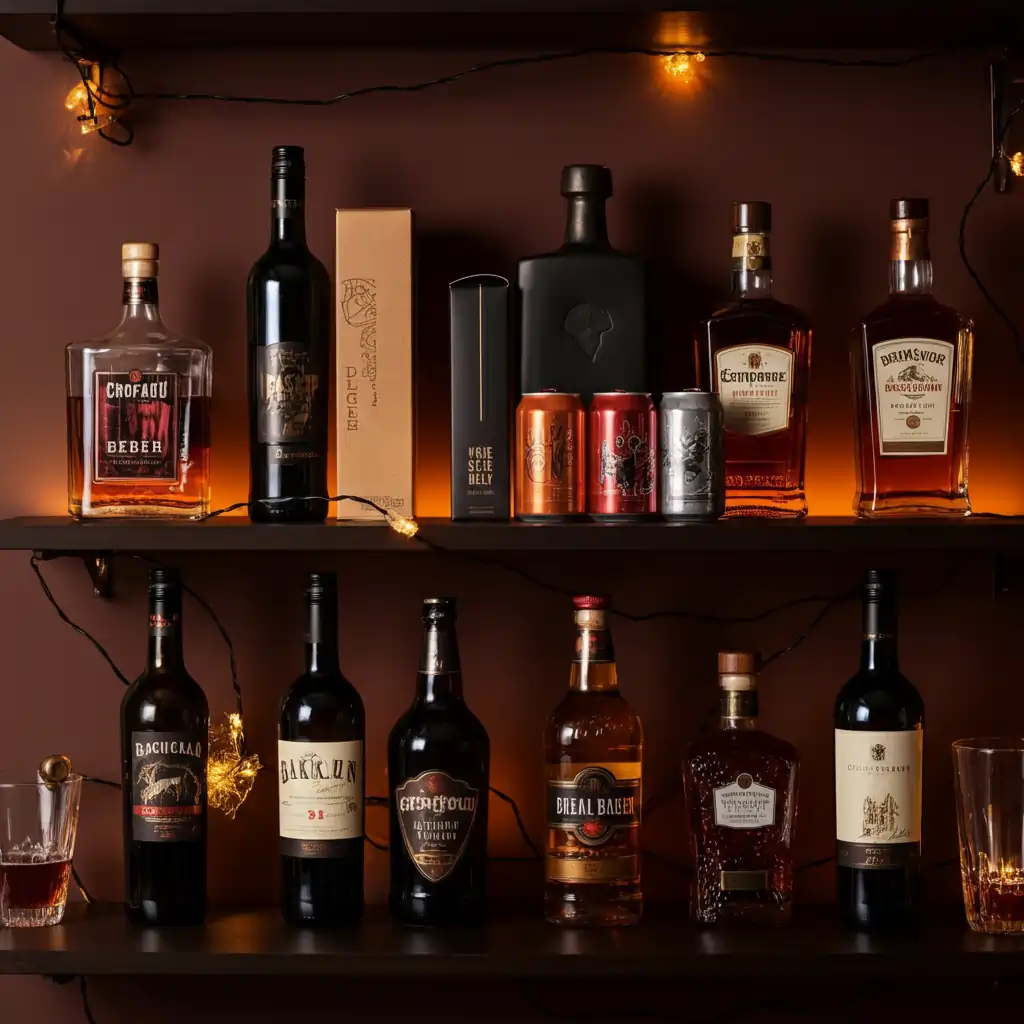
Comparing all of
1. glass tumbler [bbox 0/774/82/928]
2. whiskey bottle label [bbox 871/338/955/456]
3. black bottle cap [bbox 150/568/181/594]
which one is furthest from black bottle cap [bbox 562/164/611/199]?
glass tumbler [bbox 0/774/82/928]

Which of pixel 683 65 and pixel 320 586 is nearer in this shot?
pixel 320 586

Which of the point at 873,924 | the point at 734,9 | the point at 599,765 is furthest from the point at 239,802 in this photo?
the point at 734,9

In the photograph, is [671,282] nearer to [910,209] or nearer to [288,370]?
[910,209]

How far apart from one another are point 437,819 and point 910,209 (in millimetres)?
756

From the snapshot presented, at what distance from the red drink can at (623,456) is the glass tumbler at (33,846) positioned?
0.59m

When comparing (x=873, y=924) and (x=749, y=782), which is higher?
(x=749, y=782)

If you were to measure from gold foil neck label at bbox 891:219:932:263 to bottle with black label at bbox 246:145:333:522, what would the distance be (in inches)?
22.6

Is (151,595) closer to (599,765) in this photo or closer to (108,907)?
(108,907)

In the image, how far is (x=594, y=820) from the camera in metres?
1.36

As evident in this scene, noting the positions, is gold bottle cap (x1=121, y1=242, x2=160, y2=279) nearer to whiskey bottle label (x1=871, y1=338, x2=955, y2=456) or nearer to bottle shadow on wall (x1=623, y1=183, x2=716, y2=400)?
bottle shadow on wall (x1=623, y1=183, x2=716, y2=400)

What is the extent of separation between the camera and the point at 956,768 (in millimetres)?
1367

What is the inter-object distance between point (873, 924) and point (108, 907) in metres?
0.78

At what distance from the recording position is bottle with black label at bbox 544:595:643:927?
1.37 m

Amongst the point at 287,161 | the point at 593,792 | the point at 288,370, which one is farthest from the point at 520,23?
the point at 593,792
